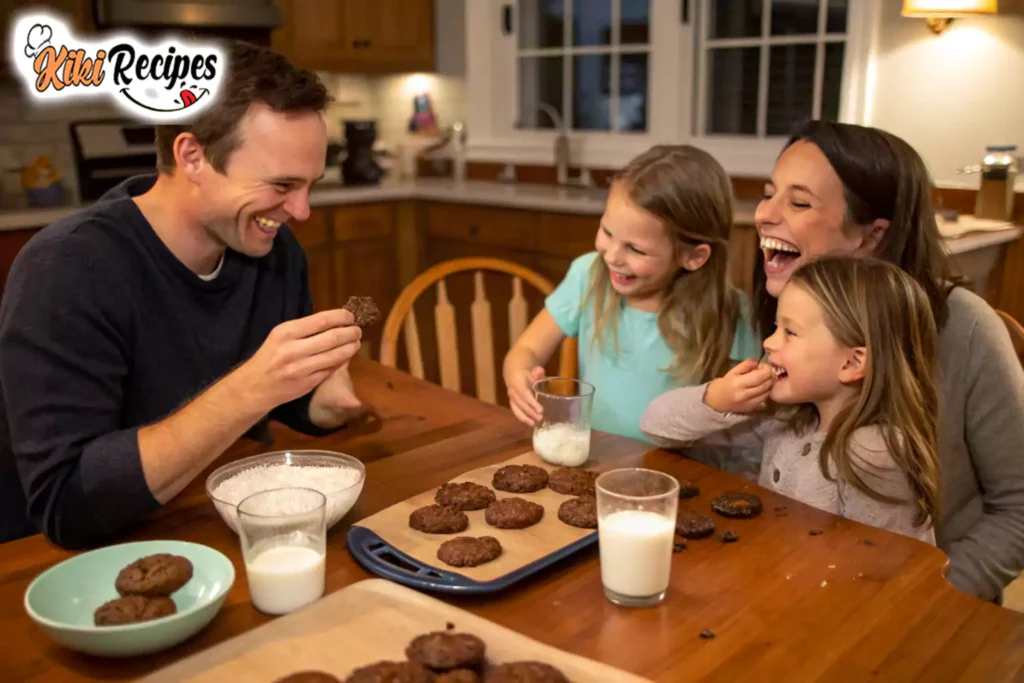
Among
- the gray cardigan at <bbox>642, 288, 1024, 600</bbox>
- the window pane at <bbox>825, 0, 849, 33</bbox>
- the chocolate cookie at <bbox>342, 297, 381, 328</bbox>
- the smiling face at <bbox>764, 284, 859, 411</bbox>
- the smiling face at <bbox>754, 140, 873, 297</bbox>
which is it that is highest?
the window pane at <bbox>825, 0, 849, 33</bbox>

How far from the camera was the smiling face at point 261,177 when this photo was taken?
1.49m

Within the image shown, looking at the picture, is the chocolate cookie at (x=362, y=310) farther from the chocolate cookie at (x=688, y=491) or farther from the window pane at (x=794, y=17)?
the window pane at (x=794, y=17)

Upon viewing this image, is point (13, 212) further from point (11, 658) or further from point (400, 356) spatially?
point (11, 658)

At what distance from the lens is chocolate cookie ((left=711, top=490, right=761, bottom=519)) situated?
127 cm

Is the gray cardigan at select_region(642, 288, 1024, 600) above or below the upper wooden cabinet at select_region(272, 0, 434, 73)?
below

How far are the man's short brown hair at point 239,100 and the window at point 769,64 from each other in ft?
8.73

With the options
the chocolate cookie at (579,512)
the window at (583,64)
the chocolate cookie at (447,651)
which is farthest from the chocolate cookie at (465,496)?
the window at (583,64)

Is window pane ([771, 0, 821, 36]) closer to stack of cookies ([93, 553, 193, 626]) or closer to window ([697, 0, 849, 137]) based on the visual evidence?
window ([697, 0, 849, 137])

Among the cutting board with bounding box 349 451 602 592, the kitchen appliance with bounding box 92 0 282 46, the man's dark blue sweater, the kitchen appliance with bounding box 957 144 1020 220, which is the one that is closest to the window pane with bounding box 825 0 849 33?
the kitchen appliance with bounding box 957 144 1020 220

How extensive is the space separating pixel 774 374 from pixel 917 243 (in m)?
0.41

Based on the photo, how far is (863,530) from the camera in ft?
4.08

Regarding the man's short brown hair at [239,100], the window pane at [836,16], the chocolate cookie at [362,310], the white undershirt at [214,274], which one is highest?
the window pane at [836,16]

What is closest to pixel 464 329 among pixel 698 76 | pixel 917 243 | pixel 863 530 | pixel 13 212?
pixel 698 76

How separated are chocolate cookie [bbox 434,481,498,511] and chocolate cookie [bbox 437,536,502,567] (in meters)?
0.11
